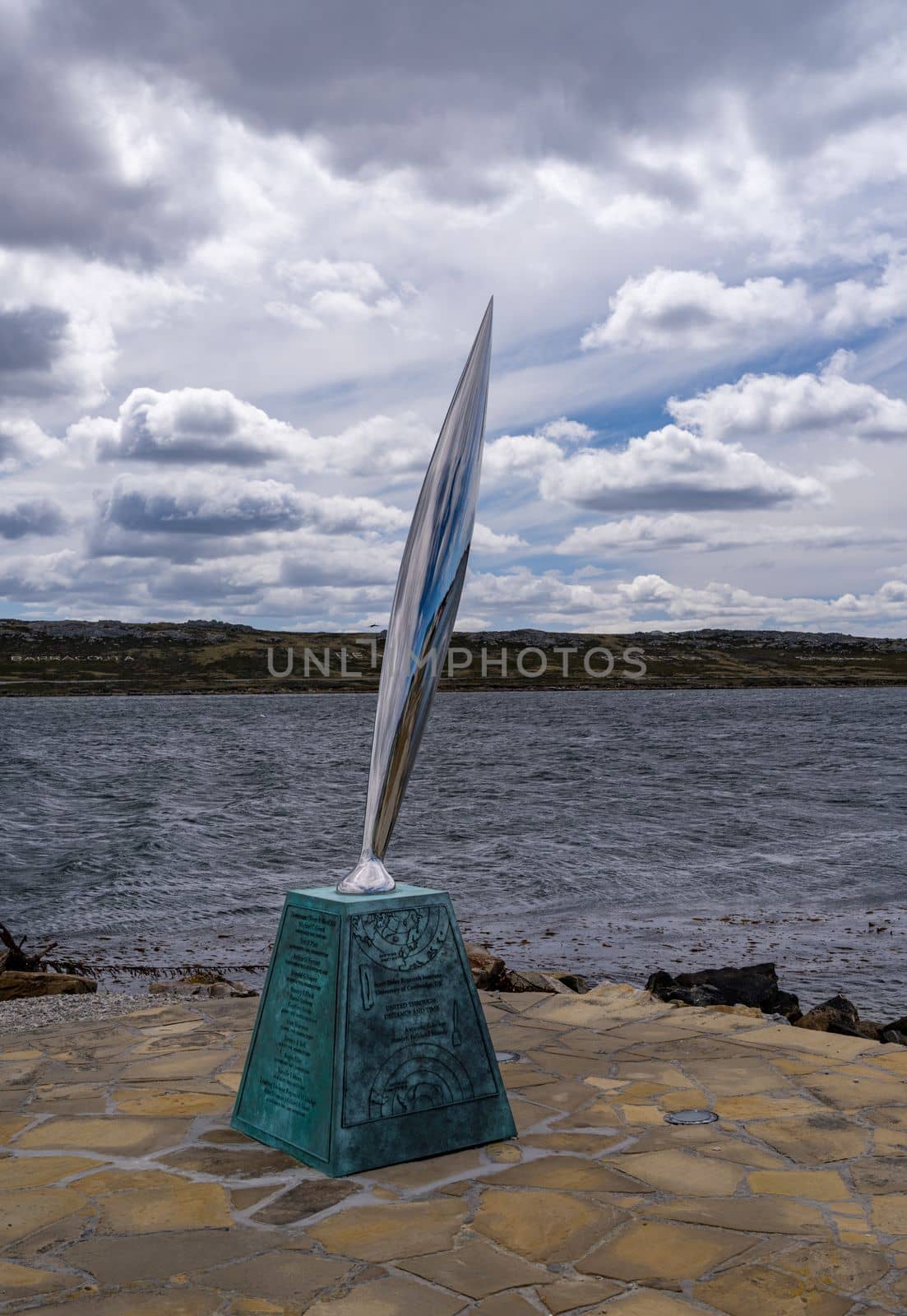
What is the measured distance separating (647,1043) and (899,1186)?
2.31 meters

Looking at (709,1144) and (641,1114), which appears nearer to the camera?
(709,1144)

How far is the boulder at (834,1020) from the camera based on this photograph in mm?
8352

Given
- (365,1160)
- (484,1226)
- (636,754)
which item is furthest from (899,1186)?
(636,754)

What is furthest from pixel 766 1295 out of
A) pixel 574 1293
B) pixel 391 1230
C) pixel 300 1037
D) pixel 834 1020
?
pixel 834 1020

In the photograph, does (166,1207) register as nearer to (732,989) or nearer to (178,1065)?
(178,1065)

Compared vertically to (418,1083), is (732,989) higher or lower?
lower

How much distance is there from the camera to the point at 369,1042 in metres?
4.83

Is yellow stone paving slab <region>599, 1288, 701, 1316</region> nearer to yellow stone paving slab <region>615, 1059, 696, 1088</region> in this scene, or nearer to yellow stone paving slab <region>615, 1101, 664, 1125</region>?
yellow stone paving slab <region>615, 1101, 664, 1125</region>

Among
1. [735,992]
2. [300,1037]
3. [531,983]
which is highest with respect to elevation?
[300,1037]

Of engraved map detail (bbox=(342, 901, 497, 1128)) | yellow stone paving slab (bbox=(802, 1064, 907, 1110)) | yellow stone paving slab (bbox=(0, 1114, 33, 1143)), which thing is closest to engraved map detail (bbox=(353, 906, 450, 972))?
engraved map detail (bbox=(342, 901, 497, 1128))

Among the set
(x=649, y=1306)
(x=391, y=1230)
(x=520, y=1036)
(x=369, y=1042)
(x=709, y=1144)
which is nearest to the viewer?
(x=649, y=1306)

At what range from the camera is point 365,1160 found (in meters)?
4.77

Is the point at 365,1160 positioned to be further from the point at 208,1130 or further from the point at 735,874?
the point at 735,874

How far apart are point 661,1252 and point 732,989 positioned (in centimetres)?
628
